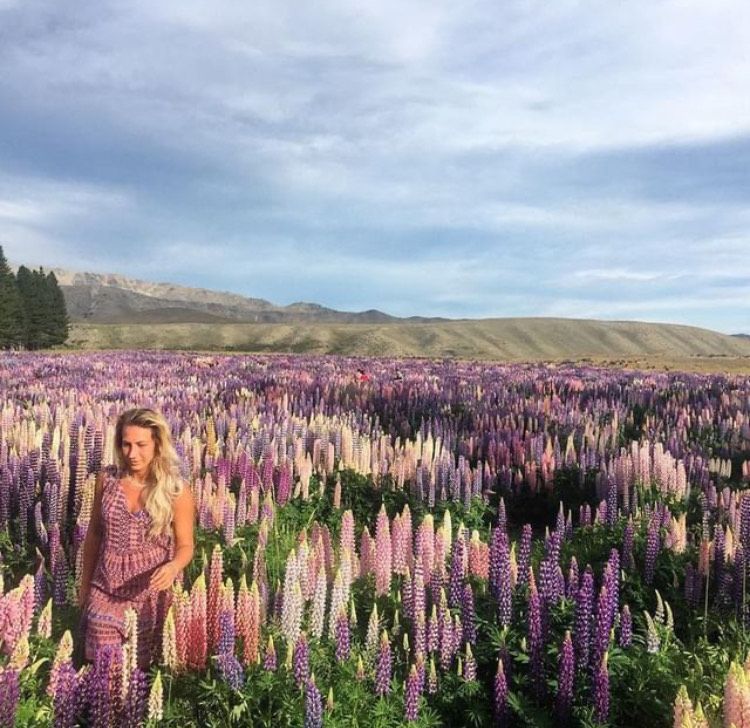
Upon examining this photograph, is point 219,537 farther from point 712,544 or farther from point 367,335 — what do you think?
point 367,335

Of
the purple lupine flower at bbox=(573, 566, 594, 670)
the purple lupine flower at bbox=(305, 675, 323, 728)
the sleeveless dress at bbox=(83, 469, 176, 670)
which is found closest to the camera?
the purple lupine flower at bbox=(305, 675, 323, 728)

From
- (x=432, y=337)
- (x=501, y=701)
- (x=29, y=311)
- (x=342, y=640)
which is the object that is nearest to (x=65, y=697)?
(x=342, y=640)

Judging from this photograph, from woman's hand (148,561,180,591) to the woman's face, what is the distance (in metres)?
0.68

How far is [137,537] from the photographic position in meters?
4.25

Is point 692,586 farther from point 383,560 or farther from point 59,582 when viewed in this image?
point 59,582

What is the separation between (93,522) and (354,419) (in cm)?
622

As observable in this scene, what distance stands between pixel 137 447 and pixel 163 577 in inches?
32.5

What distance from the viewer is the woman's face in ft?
14.4

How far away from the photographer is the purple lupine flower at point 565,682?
3244 millimetres

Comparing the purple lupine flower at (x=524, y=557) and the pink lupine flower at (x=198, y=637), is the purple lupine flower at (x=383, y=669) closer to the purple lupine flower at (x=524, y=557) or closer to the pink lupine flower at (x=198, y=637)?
the pink lupine flower at (x=198, y=637)

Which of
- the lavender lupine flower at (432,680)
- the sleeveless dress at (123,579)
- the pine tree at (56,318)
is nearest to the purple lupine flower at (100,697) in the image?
the sleeveless dress at (123,579)

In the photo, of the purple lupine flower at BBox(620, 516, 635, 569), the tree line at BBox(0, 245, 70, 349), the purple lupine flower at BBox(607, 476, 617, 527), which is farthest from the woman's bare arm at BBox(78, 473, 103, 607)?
the tree line at BBox(0, 245, 70, 349)

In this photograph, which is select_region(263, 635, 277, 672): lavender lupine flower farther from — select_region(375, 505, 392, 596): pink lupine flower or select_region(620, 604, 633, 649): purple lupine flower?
select_region(620, 604, 633, 649): purple lupine flower

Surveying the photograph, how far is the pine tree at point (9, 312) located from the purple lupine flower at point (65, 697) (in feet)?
276
